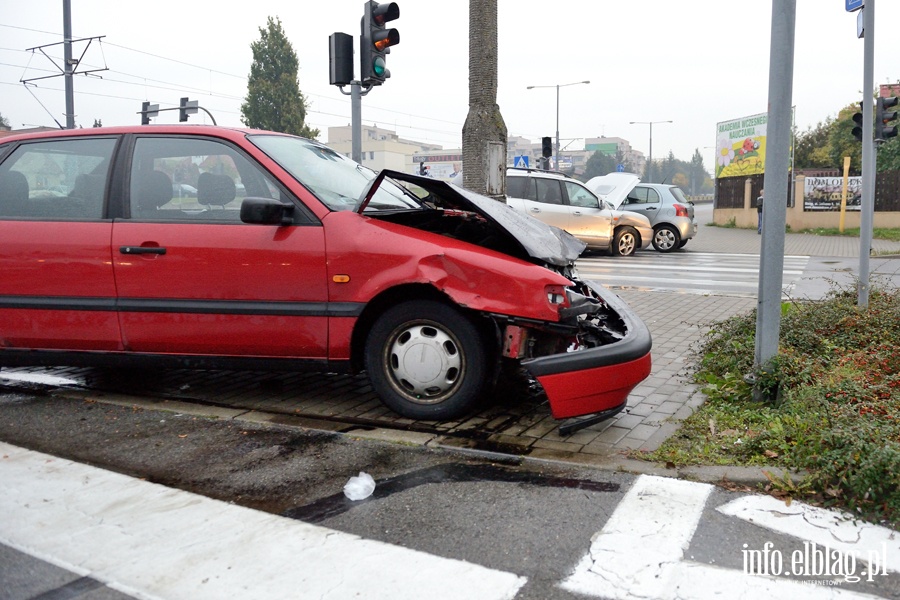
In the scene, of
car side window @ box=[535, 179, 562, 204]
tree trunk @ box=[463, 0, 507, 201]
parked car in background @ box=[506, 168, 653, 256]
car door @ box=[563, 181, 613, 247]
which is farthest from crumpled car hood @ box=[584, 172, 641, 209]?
tree trunk @ box=[463, 0, 507, 201]

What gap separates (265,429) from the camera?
450 centimetres

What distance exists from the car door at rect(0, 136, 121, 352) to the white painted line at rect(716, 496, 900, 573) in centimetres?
373

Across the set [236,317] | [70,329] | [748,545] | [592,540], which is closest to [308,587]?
[592,540]

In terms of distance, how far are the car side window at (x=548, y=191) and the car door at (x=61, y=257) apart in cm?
1279

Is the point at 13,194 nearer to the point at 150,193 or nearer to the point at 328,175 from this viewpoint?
the point at 150,193

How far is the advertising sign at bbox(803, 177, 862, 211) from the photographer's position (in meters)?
26.5

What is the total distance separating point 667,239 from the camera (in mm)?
19828

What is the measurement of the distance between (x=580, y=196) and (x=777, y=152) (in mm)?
12705

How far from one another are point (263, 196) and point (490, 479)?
2.20 m

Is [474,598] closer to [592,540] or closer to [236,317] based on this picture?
[592,540]

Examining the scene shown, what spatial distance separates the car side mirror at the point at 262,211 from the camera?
440cm

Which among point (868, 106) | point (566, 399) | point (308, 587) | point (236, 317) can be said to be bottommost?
point (308, 587)

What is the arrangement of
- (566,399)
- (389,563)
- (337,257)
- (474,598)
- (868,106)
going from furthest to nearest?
(868,106), (337,257), (566,399), (389,563), (474,598)

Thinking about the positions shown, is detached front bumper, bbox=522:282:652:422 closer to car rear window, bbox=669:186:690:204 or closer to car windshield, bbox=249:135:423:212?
car windshield, bbox=249:135:423:212
